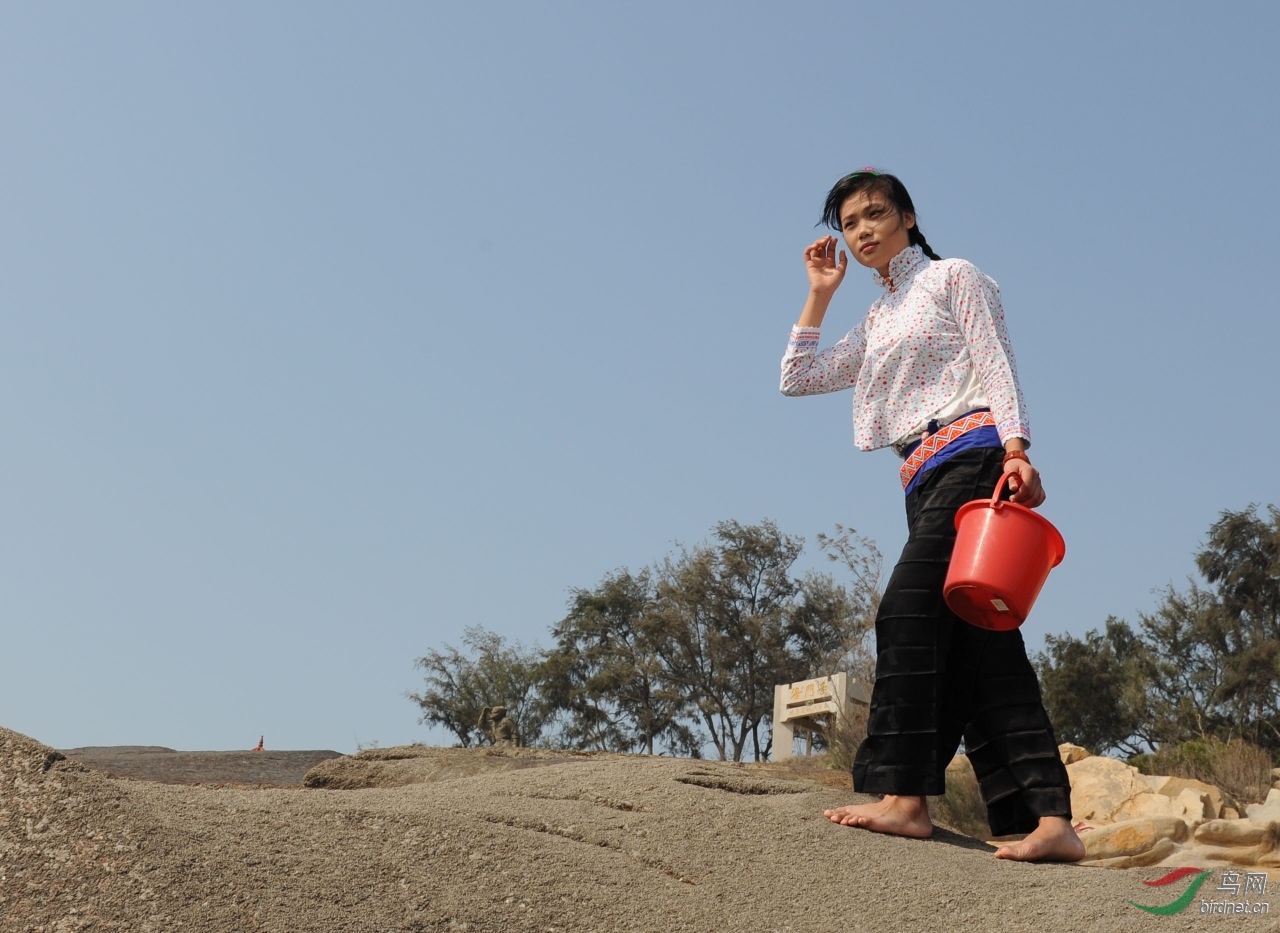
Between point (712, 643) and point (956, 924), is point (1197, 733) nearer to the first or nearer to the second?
point (712, 643)

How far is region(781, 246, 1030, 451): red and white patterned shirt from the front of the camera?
387 centimetres

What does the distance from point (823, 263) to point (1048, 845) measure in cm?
200

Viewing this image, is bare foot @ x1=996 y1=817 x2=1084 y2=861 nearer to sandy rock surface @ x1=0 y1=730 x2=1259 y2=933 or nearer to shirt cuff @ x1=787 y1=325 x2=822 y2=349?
sandy rock surface @ x1=0 y1=730 x2=1259 y2=933

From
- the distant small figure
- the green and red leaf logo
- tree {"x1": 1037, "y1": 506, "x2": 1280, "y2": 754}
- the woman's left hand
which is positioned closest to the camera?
the green and red leaf logo

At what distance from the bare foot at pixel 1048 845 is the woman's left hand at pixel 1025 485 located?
3.06 ft

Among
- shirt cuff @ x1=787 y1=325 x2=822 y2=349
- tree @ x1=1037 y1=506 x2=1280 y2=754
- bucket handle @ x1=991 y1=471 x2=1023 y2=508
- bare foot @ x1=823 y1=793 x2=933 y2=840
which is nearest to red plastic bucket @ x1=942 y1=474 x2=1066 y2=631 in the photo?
bucket handle @ x1=991 y1=471 x2=1023 y2=508

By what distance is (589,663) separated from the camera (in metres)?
25.1

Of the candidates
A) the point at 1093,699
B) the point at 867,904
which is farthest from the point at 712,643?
the point at 867,904

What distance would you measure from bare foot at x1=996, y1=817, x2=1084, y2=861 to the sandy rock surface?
0.08 meters

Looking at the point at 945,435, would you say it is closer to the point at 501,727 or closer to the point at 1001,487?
the point at 1001,487

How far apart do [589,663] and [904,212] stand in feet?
70.0

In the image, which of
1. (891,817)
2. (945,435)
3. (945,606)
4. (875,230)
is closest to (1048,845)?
(891,817)

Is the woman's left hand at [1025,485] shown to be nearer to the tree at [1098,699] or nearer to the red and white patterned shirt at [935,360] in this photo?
the red and white patterned shirt at [935,360]

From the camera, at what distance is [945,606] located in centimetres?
380
